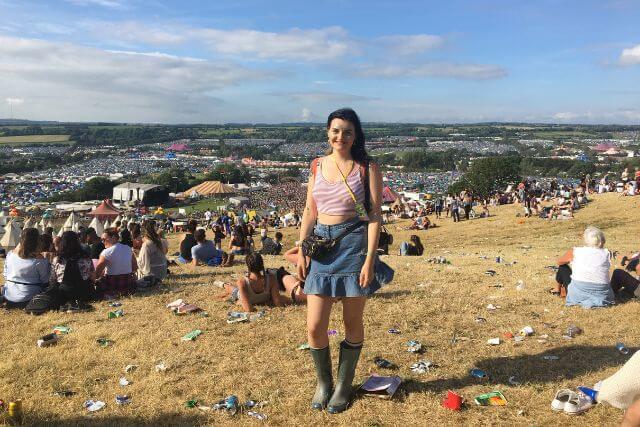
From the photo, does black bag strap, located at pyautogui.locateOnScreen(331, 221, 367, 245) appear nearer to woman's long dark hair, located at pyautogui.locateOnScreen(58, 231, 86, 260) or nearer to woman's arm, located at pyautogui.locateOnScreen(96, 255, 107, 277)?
woman's long dark hair, located at pyautogui.locateOnScreen(58, 231, 86, 260)

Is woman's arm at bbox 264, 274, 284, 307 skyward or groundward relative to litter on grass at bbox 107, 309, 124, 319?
skyward

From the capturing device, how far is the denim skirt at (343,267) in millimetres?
3725

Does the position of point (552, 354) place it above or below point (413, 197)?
above

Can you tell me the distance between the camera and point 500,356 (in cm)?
517

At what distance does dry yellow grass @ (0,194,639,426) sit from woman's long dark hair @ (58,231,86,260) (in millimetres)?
828

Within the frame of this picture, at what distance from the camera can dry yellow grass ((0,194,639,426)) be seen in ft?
13.3

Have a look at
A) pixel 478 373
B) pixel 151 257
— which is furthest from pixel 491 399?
pixel 151 257

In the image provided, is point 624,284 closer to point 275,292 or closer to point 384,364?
point 384,364

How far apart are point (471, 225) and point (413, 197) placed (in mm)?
52029

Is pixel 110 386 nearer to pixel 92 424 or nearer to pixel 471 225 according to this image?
pixel 92 424

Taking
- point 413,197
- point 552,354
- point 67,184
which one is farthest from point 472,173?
point 67,184

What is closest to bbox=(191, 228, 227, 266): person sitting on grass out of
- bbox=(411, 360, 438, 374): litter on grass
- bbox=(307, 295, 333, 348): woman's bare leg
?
bbox=(411, 360, 438, 374): litter on grass

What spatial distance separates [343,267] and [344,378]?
97 cm

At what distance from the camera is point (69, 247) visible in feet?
23.4
